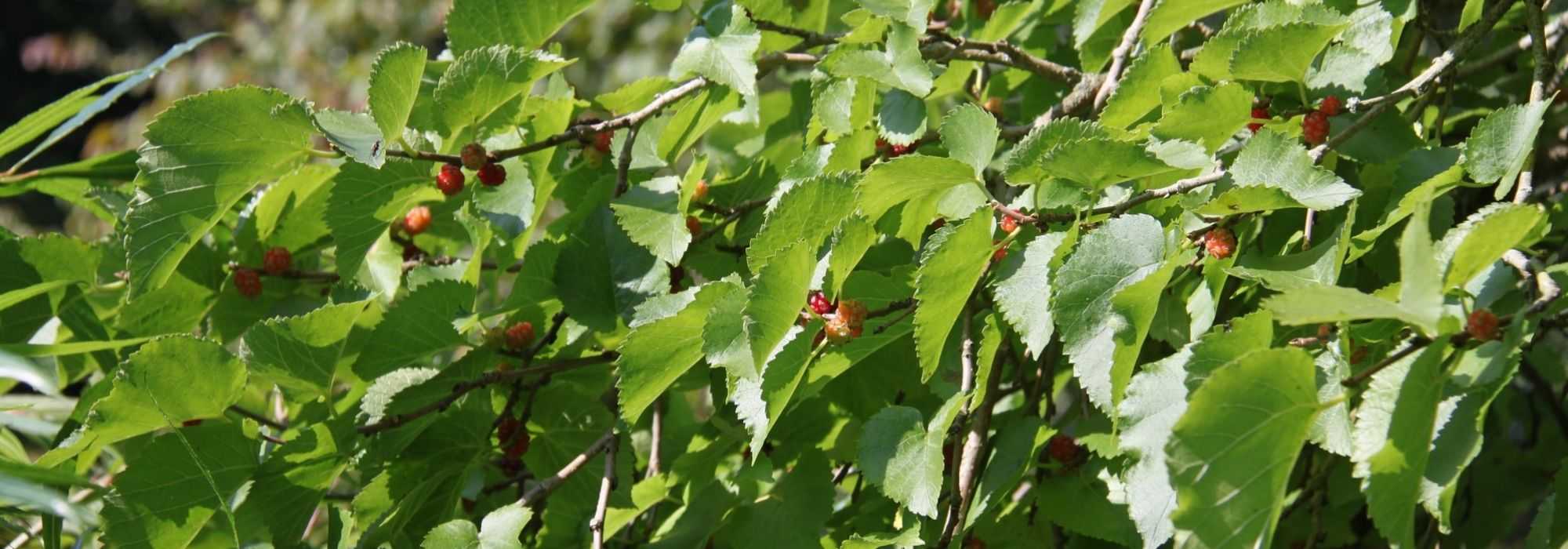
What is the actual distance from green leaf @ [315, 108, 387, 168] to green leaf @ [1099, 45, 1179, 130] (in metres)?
0.55

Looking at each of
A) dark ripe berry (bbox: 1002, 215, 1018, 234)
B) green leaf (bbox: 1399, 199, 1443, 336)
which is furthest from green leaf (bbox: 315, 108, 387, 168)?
green leaf (bbox: 1399, 199, 1443, 336)

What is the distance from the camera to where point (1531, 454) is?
1.42 metres

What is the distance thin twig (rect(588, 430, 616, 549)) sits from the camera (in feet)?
3.04

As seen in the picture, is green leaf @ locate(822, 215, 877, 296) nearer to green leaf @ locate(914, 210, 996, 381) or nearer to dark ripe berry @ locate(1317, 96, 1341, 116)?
green leaf @ locate(914, 210, 996, 381)

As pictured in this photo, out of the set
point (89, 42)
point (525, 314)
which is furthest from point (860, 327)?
point (89, 42)

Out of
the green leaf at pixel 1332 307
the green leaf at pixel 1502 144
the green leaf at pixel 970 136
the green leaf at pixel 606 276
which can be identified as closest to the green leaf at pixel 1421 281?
the green leaf at pixel 1332 307

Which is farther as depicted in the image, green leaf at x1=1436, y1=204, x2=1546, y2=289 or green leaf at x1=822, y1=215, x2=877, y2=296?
green leaf at x1=822, y1=215, x2=877, y2=296

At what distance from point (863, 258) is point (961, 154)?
0.20 metres

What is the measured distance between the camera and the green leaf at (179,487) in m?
0.94

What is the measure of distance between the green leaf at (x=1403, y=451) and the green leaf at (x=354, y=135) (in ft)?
2.21

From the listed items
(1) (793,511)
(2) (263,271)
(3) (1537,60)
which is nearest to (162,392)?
(2) (263,271)

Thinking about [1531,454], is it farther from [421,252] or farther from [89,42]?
[89,42]

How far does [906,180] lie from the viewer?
2.72 ft

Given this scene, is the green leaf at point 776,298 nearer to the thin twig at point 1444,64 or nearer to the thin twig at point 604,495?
the thin twig at point 604,495
